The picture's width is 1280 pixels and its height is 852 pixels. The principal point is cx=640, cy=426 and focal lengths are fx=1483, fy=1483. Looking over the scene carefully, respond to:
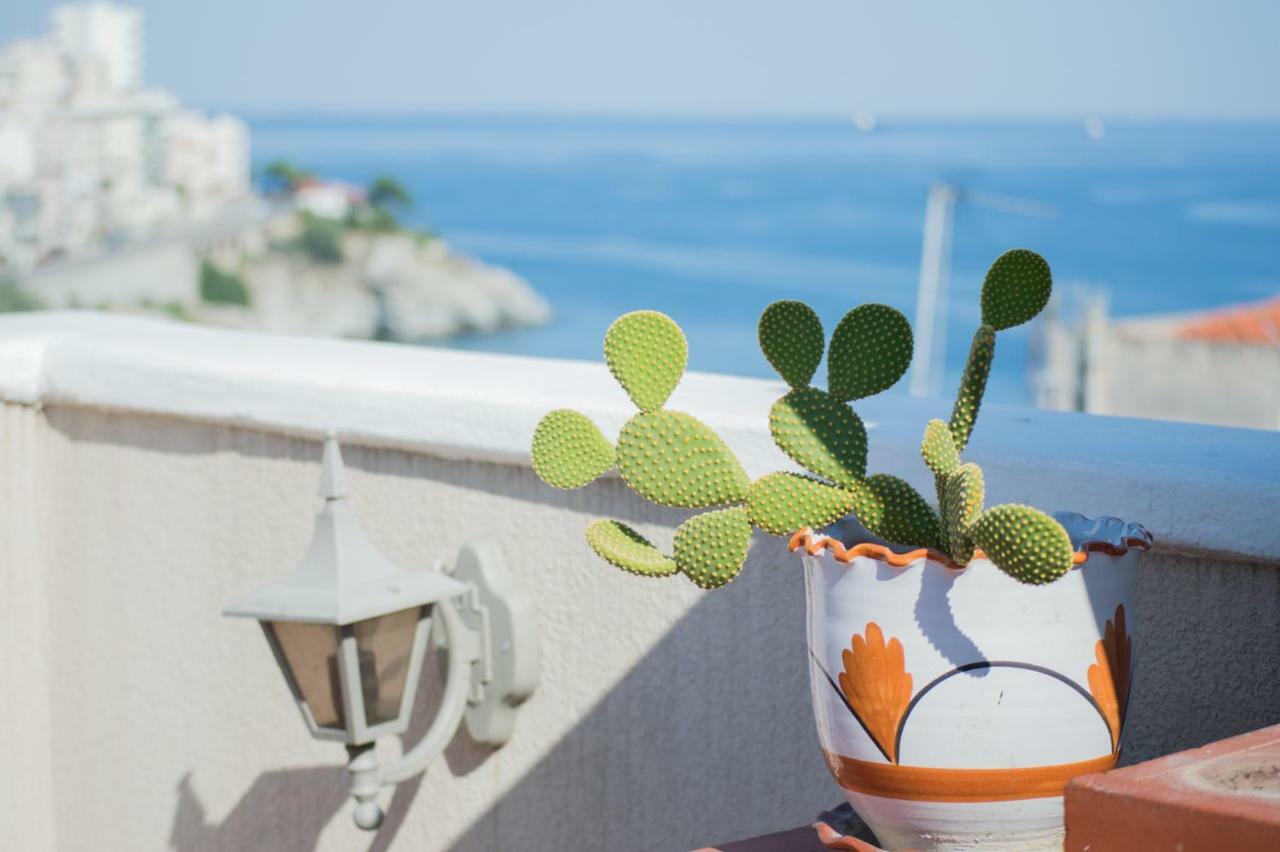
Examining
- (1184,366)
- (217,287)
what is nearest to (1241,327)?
(1184,366)

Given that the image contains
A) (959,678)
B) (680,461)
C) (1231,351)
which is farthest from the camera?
(1231,351)

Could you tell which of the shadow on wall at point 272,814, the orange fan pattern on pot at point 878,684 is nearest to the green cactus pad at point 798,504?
the orange fan pattern on pot at point 878,684

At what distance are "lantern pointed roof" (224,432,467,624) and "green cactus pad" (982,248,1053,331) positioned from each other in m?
0.84

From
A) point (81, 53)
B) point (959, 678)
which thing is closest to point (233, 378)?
point (959, 678)

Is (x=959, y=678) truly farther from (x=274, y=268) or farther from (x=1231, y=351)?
(x=274, y=268)

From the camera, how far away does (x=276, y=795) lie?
6.75ft

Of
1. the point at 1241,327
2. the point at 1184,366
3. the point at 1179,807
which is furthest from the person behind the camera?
the point at 1184,366

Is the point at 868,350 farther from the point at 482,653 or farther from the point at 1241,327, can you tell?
the point at 1241,327

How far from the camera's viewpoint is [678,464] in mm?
1140

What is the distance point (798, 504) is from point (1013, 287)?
0.22 m

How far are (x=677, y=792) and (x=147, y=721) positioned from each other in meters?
0.87

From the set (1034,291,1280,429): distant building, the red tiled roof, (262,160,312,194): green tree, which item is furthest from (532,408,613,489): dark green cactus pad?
(262,160,312,194): green tree

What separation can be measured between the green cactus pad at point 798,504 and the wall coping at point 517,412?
366 mm

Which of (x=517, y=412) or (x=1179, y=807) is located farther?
(x=517, y=412)
